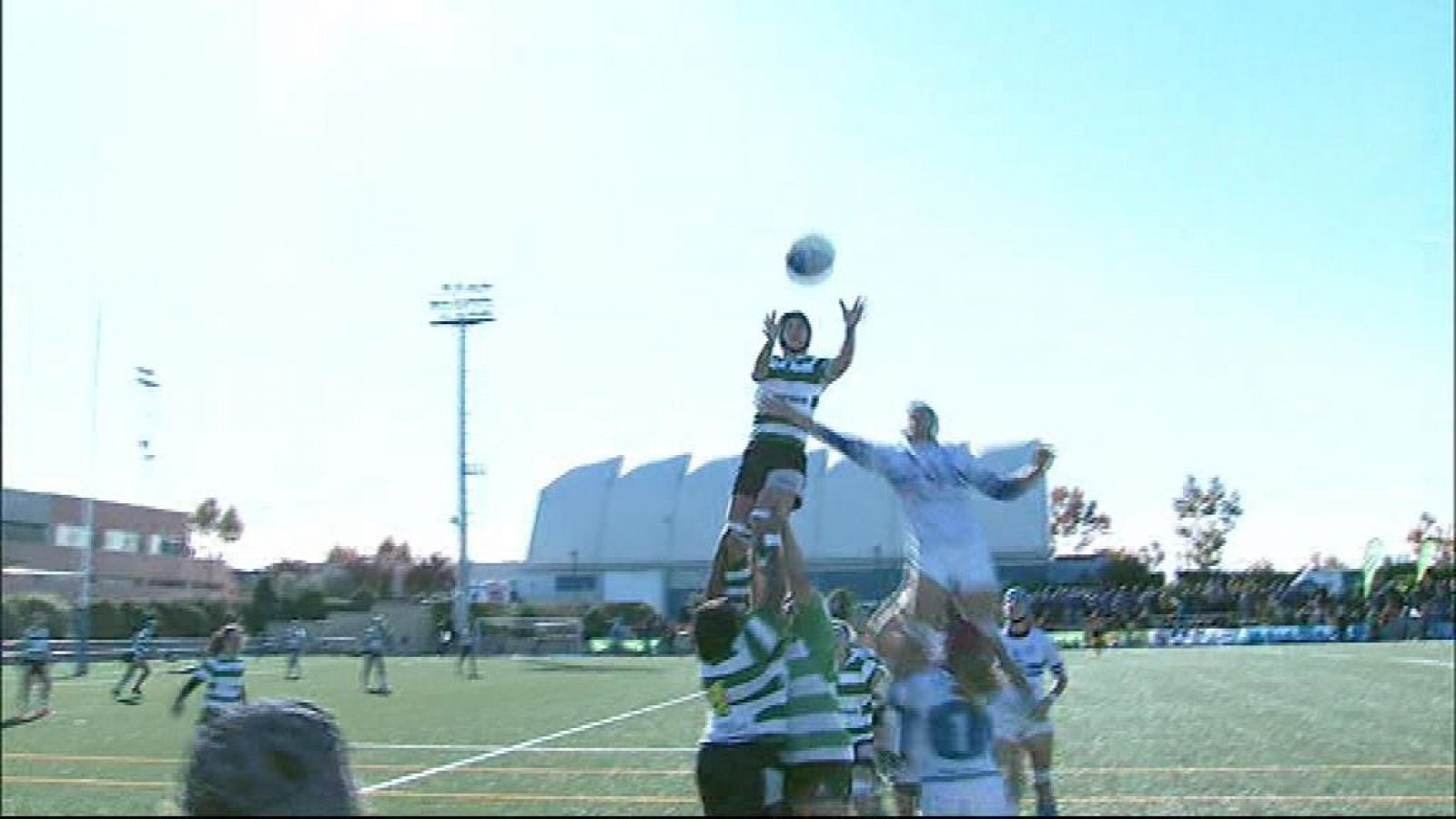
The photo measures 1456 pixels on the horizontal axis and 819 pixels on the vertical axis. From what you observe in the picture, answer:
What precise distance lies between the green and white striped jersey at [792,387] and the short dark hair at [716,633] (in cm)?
220

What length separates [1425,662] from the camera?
3341 centimetres

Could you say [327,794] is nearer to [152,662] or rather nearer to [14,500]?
[152,662]

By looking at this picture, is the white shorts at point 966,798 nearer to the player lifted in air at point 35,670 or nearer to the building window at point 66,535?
the player lifted in air at point 35,670

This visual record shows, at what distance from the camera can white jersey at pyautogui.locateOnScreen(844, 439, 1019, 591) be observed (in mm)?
6727

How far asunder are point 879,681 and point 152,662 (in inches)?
1958

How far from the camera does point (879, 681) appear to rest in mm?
9766

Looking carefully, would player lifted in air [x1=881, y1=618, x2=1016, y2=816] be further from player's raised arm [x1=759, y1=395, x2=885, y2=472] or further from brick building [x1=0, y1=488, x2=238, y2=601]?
brick building [x1=0, y1=488, x2=238, y2=601]

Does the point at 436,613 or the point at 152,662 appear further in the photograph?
the point at 436,613

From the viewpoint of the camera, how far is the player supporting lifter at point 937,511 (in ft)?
21.6

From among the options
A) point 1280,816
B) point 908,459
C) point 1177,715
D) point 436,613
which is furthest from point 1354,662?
point 436,613

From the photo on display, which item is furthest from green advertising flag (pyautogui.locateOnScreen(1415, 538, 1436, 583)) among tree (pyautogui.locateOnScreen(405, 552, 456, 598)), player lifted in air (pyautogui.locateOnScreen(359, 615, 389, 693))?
tree (pyautogui.locateOnScreen(405, 552, 456, 598))

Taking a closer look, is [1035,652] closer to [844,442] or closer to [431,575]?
[844,442]

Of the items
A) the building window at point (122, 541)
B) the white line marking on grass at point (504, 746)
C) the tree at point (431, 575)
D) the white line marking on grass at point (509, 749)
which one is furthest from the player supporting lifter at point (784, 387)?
the tree at point (431, 575)

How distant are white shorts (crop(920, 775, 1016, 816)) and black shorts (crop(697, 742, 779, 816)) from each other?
0.59 meters
